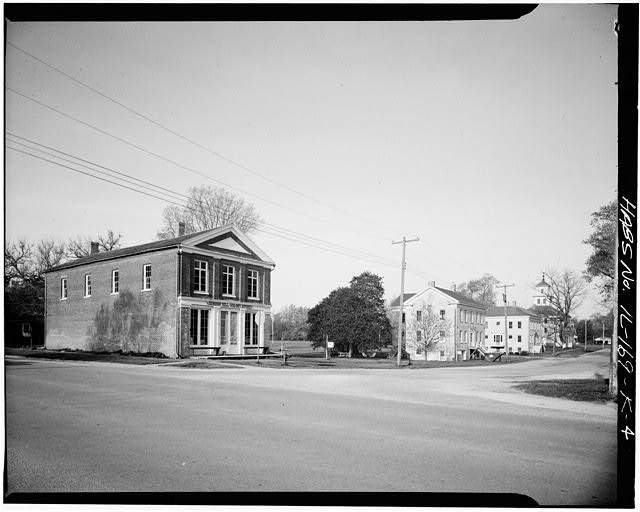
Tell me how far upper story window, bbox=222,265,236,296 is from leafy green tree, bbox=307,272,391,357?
262 cm

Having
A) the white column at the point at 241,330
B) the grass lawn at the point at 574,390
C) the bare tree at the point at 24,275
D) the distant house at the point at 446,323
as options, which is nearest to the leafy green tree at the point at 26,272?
the bare tree at the point at 24,275

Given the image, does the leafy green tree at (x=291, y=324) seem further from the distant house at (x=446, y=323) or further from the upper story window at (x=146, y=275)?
the distant house at (x=446, y=323)

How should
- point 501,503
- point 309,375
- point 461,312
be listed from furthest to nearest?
point 461,312
point 309,375
point 501,503

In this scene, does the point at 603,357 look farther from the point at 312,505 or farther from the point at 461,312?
the point at 461,312

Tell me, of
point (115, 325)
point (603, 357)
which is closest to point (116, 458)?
point (603, 357)

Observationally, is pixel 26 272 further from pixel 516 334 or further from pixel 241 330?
pixel 516 334

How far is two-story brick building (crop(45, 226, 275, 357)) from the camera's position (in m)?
14.0

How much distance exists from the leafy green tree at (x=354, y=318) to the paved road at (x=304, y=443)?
2102mm

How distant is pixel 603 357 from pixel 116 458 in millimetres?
9189

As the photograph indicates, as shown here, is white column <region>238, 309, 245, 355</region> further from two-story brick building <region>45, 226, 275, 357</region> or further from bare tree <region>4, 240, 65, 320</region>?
bare tree <region>4, 240, 65, 320</region>

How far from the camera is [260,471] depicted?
4816 millimetres

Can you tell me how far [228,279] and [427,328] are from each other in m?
15.1

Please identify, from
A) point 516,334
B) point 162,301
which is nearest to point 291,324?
point 162,301

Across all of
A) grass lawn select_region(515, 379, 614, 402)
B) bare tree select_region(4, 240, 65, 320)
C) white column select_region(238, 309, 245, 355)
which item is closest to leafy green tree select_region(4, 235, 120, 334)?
bare tree select_region(4, 240, 65, 320)
